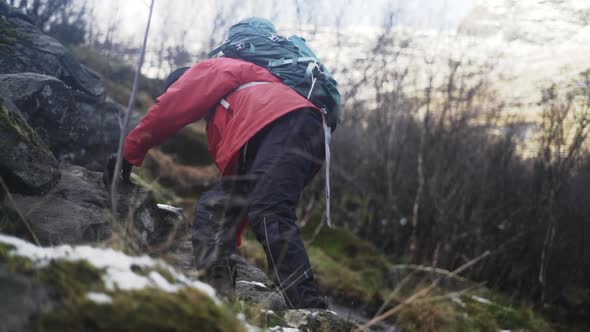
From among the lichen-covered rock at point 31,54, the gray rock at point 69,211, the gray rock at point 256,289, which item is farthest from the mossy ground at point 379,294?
the lichen-covered rock at point 31,54

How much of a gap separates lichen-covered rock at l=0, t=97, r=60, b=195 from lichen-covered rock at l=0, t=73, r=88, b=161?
70cm

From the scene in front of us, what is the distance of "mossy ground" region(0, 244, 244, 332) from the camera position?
3.68 ft

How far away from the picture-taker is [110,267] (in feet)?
4.67

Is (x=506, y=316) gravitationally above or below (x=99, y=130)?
below

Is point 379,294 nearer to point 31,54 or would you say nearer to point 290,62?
point 290,62

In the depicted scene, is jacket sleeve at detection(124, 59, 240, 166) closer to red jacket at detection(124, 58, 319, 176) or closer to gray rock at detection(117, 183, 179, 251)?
red jacket at detection(124, 58, 319, 176)

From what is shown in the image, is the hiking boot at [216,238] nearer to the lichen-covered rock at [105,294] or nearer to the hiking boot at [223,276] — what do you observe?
the hiking boot at [223,276]

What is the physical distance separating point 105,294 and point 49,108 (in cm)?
337

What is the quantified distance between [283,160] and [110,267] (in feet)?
5.80

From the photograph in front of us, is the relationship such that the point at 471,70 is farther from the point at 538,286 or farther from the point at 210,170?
the point at 210,170

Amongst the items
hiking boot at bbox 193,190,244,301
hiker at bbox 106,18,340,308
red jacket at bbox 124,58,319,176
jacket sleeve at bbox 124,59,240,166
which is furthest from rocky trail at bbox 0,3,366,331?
red jacket at bbox 124,58,319,176

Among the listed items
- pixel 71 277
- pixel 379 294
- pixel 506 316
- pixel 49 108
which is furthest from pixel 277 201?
pixel 506 316

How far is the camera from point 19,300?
1.14 metres

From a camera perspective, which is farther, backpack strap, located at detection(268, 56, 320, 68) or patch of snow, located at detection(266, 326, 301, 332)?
backpack strap, located at detection(268, 56, 320, 68)
